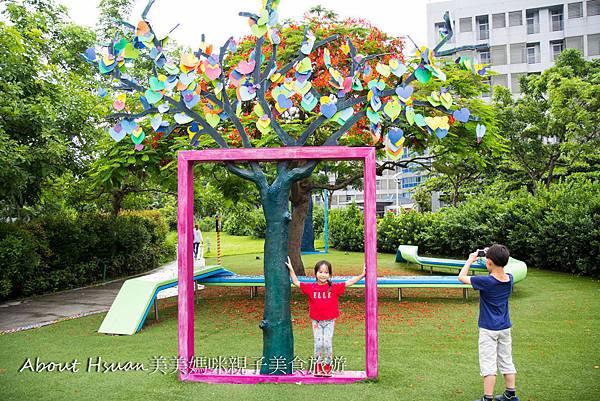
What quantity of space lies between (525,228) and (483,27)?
28.4 meters

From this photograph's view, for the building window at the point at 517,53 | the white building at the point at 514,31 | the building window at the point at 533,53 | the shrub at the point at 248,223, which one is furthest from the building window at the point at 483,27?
the shrub at the point at 248,223

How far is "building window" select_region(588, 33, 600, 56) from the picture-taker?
37.6 metres

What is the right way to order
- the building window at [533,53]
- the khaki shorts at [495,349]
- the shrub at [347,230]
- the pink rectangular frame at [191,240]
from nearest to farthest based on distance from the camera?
the khaki shorts at [495,349]
the pink rectangular frame at [191,240]
the shrub at [347,230]
the building window at [533,53]

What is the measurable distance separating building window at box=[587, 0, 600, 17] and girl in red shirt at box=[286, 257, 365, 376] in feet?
132

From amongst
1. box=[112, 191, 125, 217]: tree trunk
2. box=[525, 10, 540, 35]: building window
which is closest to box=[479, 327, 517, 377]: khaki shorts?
box=[112, 191, 125, 217]: tree trunk

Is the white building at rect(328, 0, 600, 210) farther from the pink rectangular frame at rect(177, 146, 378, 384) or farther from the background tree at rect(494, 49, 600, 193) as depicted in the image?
the pink rectangular frame at rect(177, 146, 378, 384)

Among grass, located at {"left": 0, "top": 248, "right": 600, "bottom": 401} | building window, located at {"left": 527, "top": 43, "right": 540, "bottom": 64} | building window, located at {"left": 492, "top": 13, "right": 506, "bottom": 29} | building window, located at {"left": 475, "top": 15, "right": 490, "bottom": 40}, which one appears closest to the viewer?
grass, located at {"left": 0, "top": 248, "right": 600, "bottom": 401}

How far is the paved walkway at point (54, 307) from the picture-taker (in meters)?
9.80

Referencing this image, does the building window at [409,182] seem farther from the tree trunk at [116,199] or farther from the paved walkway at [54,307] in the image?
Answer: the paved walkway at [54,307]

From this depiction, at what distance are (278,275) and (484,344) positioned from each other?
218 cm

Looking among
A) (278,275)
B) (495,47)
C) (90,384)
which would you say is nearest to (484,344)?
(278,275)

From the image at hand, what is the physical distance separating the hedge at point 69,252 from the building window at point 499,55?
2978 centimetres

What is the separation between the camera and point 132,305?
888 cm

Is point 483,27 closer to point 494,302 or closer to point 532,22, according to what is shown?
point 532,22
